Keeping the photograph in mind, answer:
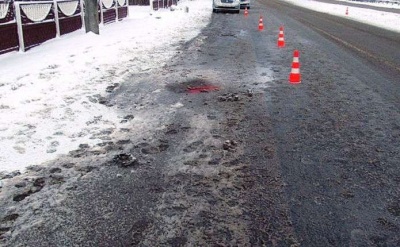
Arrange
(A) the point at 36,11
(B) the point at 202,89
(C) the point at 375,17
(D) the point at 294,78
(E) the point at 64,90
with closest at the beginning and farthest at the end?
(E) the point at 64,90 < (B) the point at 202,89 < (D) the point at 294,78 < (A) the point at 36,11 < (C) the point at 375,17

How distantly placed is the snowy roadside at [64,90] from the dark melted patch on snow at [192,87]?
3.82 ft

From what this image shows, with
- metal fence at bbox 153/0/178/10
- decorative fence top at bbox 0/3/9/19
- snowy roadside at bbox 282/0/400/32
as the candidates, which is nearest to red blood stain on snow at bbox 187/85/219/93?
decorative fence top at bbox 0/3/9/19

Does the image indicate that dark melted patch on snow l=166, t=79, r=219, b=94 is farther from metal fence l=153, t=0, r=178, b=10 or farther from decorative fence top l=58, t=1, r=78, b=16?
metal fence l=153, t=0, r=178, b=10

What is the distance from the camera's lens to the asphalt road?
294 centimetres

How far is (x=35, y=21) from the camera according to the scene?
1162cm

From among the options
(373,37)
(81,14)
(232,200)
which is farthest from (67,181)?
(373,37)

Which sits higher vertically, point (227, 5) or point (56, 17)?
point (227, 5)

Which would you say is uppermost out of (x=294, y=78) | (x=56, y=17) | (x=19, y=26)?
(x=56, y=17)

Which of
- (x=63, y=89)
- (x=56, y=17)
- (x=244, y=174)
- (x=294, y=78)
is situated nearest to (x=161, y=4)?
(x=56, y=17)

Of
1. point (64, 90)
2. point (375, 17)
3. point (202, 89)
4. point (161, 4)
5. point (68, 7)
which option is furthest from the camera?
point (161, 4)

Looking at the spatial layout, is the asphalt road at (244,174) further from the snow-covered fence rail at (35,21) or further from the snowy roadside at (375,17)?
the snowy roadside at (375,17)

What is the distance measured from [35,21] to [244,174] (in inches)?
395

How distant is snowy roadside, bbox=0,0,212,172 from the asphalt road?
1.61 ft

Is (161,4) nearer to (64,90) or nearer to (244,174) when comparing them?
(64,90)
